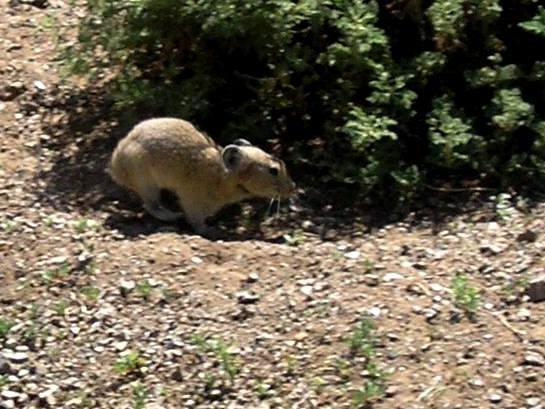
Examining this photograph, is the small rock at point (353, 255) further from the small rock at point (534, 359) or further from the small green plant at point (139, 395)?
the small green plant at point (139, 395)

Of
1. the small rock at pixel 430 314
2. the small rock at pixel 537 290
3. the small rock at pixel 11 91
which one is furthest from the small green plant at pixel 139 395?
the small rock at pixel 11 91

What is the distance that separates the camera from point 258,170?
27.7 ft

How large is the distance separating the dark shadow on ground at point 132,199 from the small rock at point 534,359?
1.35 metres

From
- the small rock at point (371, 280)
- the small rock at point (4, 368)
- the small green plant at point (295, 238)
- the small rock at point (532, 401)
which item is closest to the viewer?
the small rock at point (532, 401)

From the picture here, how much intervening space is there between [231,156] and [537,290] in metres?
2.01

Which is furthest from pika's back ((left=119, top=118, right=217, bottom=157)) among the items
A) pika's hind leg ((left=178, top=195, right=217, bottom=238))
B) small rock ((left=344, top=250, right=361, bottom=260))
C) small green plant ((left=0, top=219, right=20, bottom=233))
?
small rock ((left=344, top=250, right=361, bottom=260))

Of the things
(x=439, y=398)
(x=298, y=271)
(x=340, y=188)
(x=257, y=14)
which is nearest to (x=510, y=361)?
(x=439, y=398)

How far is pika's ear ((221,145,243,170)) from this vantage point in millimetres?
8359

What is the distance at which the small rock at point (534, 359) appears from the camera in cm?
686

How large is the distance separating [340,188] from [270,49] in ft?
2.88

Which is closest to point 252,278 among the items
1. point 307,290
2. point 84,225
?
point 307,290

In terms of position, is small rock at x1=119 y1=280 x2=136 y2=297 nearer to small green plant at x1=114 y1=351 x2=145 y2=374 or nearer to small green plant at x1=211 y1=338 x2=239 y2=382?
small green plant at x1=114 y1=351 x2=145 y2=374

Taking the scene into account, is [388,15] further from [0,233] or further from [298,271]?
[0,233]

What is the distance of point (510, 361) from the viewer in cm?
688
